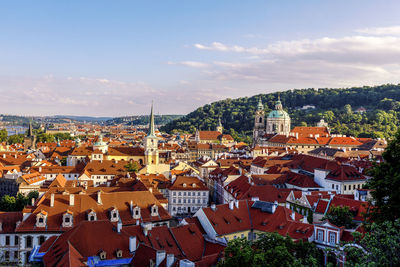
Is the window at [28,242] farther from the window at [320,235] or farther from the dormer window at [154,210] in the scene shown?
the window at [320,235]

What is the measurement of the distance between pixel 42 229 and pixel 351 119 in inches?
6742

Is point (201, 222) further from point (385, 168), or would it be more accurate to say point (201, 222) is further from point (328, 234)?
point (385, 168)

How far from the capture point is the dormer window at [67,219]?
42594 millimetres

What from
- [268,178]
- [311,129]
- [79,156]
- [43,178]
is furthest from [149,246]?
[311,129]

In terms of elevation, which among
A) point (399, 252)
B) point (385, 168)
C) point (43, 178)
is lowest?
point (43, 178)

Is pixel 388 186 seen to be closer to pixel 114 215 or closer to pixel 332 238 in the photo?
pixel 332 238

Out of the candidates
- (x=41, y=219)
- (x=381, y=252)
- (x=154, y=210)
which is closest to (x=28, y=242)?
(x=41, y=219)

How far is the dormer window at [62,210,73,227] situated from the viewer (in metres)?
42.6

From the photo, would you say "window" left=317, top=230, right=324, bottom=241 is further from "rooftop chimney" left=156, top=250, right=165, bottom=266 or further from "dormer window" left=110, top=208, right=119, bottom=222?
"dormer window" left=110, top=208, right=119, bottom=222

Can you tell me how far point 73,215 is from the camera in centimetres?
4366

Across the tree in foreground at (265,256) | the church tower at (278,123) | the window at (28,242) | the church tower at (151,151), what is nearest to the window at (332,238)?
the tree in foreground at (265,256)

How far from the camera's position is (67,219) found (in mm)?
42906

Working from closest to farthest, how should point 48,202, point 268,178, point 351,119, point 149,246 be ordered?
point 149,246
point 48,202
point 268,178
point 351,119

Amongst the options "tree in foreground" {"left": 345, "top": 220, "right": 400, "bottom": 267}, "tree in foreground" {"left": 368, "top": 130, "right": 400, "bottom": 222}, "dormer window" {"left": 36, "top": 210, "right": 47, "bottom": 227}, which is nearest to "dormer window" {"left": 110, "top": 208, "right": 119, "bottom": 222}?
"dormer window" {"left": 36, "top": 210, "right": 47, "bottom": 227}
